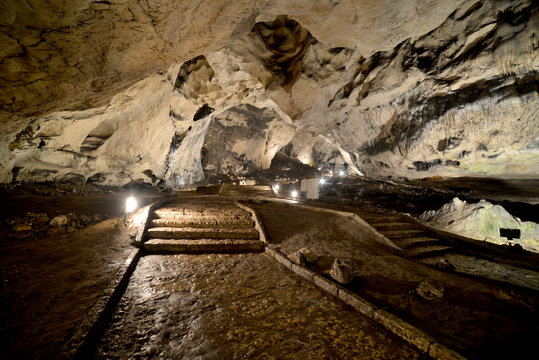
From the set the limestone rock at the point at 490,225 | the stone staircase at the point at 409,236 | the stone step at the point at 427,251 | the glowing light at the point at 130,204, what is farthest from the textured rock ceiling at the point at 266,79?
the stone step at the point at 427,251

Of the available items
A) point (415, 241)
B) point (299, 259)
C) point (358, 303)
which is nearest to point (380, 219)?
point (415, 241)

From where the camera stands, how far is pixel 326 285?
332 centimetres

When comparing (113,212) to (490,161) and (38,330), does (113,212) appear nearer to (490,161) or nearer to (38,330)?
(38,330)

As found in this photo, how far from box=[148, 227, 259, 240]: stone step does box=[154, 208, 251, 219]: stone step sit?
1.05 meters

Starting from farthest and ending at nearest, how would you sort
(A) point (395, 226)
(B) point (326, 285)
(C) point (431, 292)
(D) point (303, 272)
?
1. (A) point (395, 226)
2. (D) point (303, 272)
3. (B) point (326, 285)
4. (C) point (431, 292)

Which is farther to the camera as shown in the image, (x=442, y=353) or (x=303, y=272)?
(x=303, y=272)

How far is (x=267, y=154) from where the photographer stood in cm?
2512

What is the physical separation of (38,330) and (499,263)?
9096 millimetres

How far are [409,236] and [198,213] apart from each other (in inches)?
279

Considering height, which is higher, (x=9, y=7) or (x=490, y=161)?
(x=9, y=7)

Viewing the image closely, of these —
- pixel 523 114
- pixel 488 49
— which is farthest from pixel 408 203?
pixel 488 49

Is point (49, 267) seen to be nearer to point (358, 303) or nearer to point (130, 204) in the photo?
point (130, 204)

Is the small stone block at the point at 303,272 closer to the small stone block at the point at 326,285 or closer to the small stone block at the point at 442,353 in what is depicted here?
the small stone block at the point at 326,285

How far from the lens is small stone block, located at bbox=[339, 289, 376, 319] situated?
2.69m
